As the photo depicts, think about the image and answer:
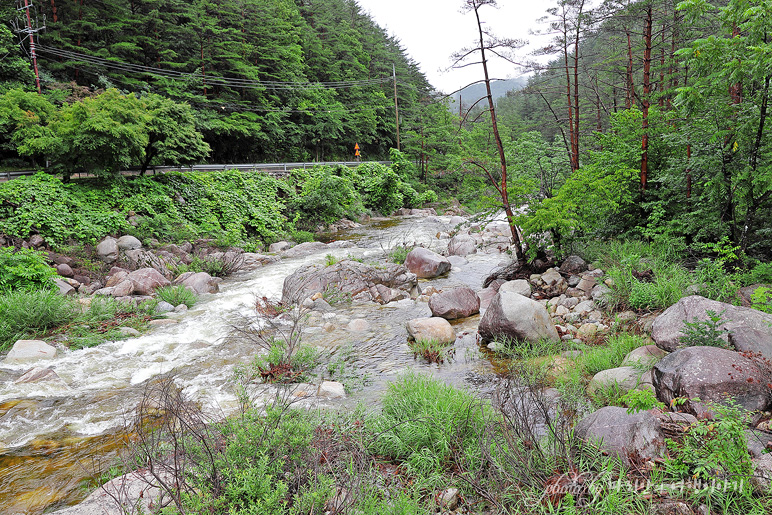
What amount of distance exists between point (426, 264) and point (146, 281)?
7.39m

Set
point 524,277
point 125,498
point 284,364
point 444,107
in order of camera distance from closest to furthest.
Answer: point 125,498 < point 284,364 < point 524,277 < point 444,107

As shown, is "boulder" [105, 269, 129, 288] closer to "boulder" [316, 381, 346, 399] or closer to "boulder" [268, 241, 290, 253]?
"boulder" [268, 241, 290, 253]

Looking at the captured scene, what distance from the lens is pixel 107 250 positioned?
36.7ft

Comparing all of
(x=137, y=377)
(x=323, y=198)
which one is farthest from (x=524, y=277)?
(x=323, y=198)

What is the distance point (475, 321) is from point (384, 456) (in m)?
4.46

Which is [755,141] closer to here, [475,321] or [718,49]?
[718,49]

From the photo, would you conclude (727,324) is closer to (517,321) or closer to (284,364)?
(517,321)

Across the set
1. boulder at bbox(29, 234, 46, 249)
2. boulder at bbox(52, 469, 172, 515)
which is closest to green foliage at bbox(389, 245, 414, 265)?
boulder at bbox(29, 234, 46, 249)

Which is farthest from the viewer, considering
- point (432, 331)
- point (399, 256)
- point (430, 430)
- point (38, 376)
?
point (399, 256)

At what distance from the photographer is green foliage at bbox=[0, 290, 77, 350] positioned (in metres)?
6.54

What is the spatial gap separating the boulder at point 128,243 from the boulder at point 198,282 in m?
2.54

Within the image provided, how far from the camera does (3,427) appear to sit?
438 cm

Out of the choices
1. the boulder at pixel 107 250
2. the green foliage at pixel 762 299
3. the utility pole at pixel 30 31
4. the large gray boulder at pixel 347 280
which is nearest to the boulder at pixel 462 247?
the large gray boulder at pixel 347 280

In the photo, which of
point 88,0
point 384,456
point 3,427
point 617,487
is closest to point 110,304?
point 3,427
